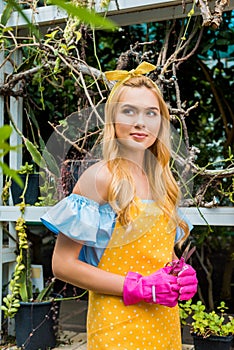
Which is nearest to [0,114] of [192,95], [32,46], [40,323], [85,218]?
[32,46]

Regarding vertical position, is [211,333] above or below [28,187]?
below

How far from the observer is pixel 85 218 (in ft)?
3.98

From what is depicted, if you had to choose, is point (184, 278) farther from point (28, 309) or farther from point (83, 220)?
point (28, 309)

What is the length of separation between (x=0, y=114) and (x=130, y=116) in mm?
1472

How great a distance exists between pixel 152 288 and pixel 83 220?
0.75ft

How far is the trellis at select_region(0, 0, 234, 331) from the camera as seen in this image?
7.17 ft

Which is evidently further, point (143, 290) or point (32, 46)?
point (32, 46)

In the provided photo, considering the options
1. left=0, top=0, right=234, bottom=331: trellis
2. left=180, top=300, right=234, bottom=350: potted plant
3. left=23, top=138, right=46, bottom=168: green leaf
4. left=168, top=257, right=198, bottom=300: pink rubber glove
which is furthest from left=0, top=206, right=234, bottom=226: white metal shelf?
left=168, top=257, right=198, bottom=300: pink rubber glove

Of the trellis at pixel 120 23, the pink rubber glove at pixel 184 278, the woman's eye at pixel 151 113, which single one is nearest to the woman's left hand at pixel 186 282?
the pink rubber glove at pixel 184 278

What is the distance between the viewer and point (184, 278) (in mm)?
1240

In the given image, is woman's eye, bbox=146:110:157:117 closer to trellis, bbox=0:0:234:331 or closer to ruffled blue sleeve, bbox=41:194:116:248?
ruffled blue sleeve, bbox=41:194:116:248

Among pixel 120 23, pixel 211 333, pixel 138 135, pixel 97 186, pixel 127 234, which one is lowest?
pixel 211 333

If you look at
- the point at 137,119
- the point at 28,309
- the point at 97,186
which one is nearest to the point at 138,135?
the point at 137,119

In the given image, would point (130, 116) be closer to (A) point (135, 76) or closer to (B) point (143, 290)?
(A) point (135, 76)
